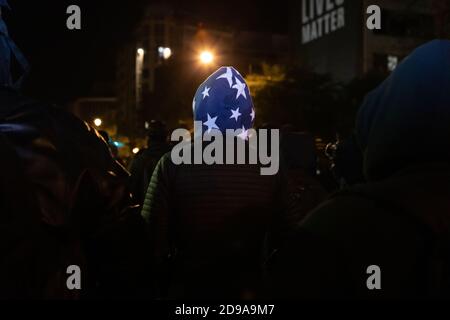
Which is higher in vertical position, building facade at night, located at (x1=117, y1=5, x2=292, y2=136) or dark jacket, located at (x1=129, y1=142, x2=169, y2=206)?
building facade at night, located at (x1=117, y1=5, x2=292, y2=136)

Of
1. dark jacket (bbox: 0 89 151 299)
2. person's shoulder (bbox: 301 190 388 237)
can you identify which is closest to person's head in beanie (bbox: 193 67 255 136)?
dark jacket (bbox: 0 89 151 299)

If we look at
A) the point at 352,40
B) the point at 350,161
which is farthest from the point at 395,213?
the point at 352,40

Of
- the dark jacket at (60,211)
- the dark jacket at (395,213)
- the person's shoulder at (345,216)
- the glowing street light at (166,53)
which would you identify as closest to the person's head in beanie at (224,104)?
the dark jacket at (60,211)

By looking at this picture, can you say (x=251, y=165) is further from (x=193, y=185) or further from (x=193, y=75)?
(x=193, y=75)

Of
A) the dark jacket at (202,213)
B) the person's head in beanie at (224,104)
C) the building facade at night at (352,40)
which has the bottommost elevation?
the dark jacket at (202,213)

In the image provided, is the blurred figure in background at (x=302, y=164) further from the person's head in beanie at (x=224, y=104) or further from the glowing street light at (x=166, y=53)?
the glowing street light at (x=166, y=53)

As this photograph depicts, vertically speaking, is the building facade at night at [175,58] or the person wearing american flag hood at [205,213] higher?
the building facade at night at [175,58]

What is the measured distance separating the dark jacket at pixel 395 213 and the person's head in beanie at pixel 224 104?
2.00 m

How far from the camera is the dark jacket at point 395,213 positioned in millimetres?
1512

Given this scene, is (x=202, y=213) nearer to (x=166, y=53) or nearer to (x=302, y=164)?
(x=302, y=164)

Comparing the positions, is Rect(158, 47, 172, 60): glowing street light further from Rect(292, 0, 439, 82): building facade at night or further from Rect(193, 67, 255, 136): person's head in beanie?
Rect(193, 67, 255, 136): person's head in beanie

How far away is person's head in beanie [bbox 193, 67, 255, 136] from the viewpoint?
3727mm

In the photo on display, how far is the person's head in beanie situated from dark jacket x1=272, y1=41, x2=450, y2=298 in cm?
200

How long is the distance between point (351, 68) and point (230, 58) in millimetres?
25546
